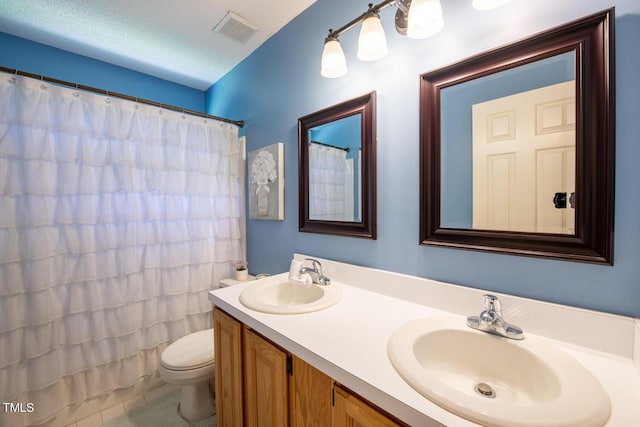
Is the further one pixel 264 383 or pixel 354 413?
pixel 264 383

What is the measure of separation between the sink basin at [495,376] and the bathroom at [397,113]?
0.21 metres

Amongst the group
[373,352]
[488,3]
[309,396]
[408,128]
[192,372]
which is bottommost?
[192,372]

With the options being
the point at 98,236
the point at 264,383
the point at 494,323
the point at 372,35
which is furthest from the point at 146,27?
the point at 494,323

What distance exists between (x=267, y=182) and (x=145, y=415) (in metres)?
1.67

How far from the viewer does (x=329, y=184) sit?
1.45 m

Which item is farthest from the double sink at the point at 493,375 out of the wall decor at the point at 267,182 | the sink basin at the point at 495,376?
the wall decor at the point at 267,182

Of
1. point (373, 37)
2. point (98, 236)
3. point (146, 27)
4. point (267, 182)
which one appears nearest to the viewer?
point (373, 37)

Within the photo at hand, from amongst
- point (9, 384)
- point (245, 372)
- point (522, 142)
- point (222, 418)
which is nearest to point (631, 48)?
point (522, 142)

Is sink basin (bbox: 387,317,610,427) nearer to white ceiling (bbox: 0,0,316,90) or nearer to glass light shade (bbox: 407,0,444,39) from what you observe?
glass light shade (bbox: 407,0,444,39)

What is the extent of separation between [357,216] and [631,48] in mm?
995

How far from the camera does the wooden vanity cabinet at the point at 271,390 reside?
67 centimetres

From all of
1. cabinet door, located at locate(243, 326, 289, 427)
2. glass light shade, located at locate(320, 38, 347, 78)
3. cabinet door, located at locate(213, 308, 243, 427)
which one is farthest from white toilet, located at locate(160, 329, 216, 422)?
glass light shade, located at locate(320, 38, 347, 78)

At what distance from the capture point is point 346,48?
1.32 m

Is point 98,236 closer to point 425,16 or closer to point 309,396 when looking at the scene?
point 309,396
